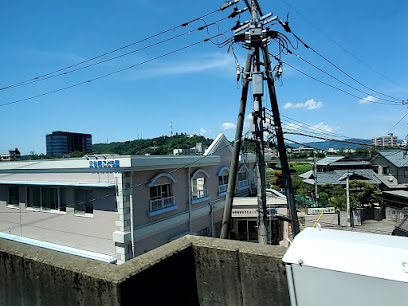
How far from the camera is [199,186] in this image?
18.0 m

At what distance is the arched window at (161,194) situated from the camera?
518 inches

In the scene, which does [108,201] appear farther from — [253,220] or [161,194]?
[253,220]

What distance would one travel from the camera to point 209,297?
280 centimetres

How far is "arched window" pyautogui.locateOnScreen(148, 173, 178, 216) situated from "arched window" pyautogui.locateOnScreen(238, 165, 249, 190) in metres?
9.79

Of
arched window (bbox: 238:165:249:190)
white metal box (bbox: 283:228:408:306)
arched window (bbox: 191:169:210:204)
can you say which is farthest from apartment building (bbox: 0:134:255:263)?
white metal box (bbox: 283:228:408:306)

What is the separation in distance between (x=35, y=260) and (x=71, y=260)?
43 centimetres

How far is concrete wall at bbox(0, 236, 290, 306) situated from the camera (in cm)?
226

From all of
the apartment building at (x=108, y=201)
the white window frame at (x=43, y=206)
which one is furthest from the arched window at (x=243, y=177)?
the white window frame at (x=43, y=206)

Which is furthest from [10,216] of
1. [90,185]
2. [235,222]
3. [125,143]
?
[125,143]

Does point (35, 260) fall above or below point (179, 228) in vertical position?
above

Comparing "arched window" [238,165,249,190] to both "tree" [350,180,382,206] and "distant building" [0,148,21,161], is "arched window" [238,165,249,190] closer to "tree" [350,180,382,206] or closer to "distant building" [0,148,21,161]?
"tree" [350,180,382,206]

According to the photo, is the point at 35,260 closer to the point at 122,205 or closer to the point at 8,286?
the point at 8,286

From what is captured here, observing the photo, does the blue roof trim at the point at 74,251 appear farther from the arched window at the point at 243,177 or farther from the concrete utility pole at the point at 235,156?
the arched window at the point at 243,177

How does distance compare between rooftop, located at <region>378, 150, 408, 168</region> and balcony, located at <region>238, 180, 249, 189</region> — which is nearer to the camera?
balcony, located at <region>238, 180, 249, 189</region>
